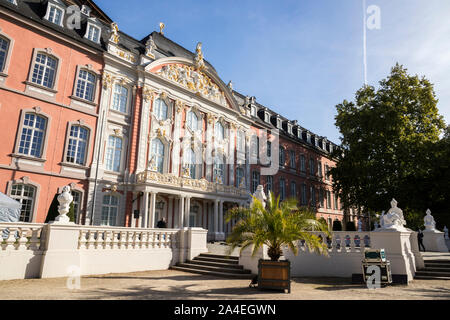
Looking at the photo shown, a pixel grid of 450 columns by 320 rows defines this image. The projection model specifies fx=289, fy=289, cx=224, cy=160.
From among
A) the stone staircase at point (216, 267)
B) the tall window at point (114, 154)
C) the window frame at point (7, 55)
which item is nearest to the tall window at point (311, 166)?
the tall window at point (114, 154)

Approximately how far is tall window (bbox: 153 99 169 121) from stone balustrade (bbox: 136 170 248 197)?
458cm

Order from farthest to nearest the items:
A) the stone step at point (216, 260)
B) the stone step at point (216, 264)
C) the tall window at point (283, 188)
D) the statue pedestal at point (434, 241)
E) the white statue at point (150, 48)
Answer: the tall window at point (283, 188), the white statue at point (150, 48), the statue pedestal at point (434, 241), the stone step at point (216, 260), the stone step at point (216, 264)

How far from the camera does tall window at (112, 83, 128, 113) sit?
62.9ft

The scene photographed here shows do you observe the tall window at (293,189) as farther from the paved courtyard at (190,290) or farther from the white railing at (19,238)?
the white railing at (19,238)

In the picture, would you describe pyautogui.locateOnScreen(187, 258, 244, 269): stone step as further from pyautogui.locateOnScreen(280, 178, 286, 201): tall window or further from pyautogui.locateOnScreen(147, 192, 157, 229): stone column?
pyautogui.locateOnScreen(280, 178, 286, 201): tall window

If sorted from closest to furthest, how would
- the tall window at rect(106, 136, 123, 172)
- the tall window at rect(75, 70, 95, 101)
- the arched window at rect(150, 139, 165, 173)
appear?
1. the tall window at rect(75, 70, 95, 101)
2. the tall window at rect(106, 136, 123, 172)
3. the arched window at rect(150, 139, 165, 173)

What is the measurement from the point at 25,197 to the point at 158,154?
8.31m

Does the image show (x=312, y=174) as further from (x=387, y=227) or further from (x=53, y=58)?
(x=53, y=58)

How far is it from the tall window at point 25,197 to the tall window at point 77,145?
8.13 ft

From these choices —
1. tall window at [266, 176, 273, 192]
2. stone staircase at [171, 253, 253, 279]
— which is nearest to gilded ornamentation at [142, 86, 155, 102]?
stone staircase at [171, 253, 253, 279]

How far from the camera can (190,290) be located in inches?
301

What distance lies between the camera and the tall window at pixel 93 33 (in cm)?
1877

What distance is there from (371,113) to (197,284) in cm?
2343

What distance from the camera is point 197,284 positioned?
862 cm
